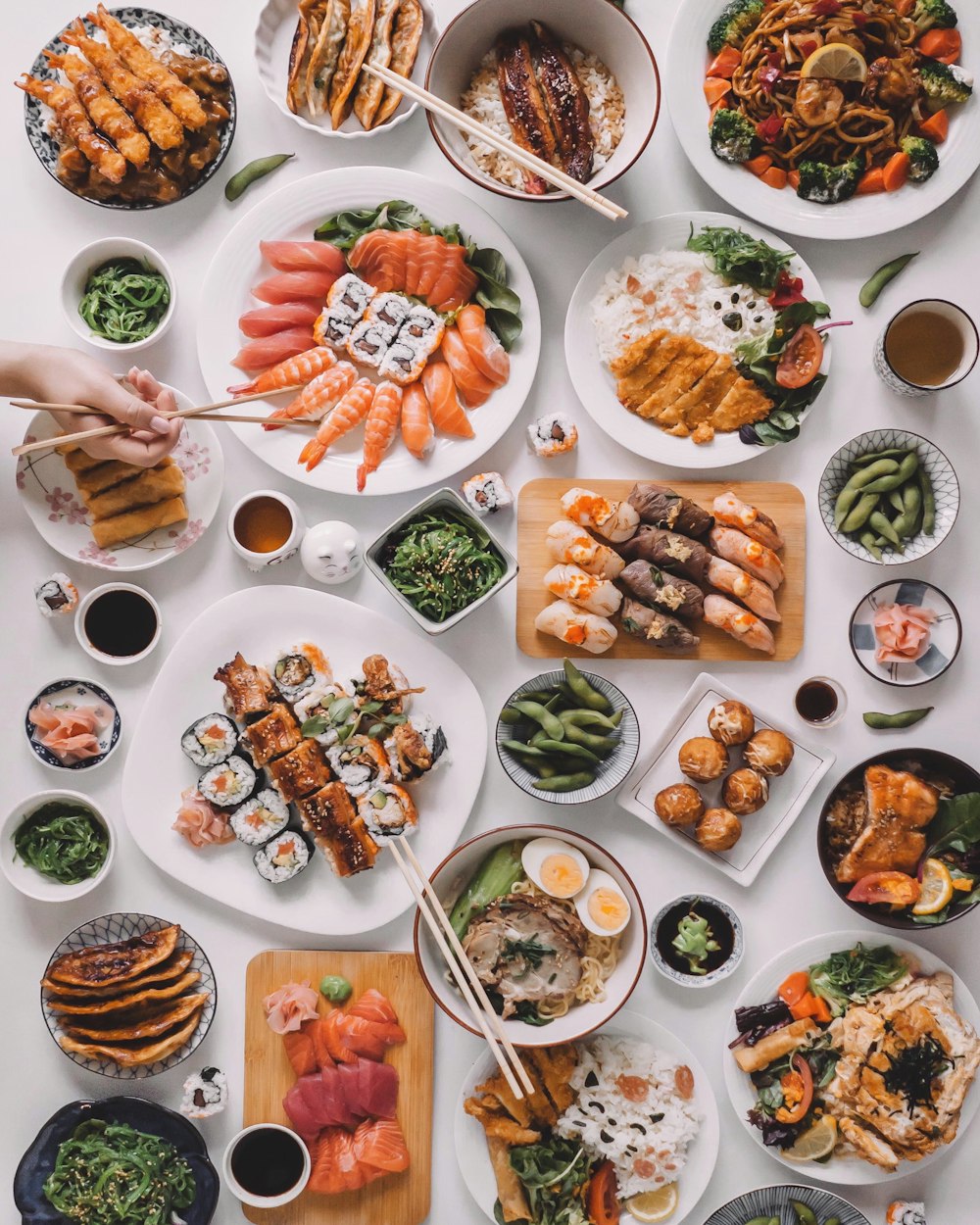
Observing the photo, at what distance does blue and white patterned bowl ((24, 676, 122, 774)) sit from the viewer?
11.7 ft

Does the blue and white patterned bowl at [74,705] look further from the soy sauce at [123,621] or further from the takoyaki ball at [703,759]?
the takoyaki ball at [703,759]

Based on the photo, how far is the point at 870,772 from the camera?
3.51 m

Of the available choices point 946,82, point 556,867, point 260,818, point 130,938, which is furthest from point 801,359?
point 130,938

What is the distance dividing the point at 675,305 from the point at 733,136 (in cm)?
64

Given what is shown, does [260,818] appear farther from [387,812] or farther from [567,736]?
[567,736]

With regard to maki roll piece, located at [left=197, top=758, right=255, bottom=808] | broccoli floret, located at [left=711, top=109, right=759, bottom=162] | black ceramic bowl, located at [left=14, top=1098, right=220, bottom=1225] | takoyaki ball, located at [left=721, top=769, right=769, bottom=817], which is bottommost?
black ceramic bowl, located at [left=14, top=1098, right=220, bottom=1225]

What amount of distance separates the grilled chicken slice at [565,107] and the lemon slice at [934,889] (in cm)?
287

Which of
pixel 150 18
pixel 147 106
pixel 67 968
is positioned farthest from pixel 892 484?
pixel 67 968

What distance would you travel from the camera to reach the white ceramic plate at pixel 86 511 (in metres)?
3.58

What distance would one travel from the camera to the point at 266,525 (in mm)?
3605

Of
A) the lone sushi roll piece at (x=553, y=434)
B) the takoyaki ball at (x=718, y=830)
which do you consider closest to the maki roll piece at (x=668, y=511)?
the lone sushi roll piece at (x=553, y=434)

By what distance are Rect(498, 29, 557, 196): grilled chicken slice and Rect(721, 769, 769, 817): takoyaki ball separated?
7.55 feet

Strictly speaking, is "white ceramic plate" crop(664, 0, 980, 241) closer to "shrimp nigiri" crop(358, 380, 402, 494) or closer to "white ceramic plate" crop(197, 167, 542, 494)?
"white ceramic plate" crop(197, 167, 542, 494)

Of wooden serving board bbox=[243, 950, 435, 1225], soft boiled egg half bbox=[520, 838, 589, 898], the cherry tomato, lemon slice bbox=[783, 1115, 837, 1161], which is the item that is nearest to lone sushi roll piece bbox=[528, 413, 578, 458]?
the cherry tomato
